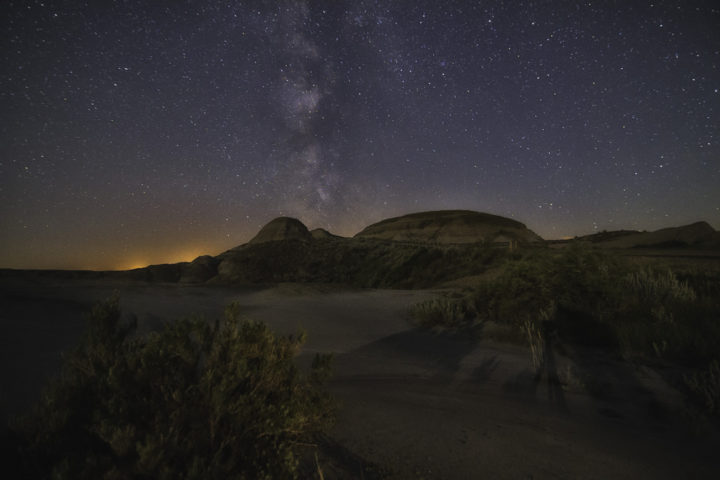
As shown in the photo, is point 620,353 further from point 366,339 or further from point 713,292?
point 713,292

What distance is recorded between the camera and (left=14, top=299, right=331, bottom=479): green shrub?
1.52 m

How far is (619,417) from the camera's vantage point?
116 inches

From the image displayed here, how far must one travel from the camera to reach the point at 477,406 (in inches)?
124

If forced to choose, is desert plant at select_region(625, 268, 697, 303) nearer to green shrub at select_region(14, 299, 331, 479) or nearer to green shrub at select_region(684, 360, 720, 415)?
green shrub at select_region(684, 360, 720, 415)

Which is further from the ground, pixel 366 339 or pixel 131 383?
pixel 131 383

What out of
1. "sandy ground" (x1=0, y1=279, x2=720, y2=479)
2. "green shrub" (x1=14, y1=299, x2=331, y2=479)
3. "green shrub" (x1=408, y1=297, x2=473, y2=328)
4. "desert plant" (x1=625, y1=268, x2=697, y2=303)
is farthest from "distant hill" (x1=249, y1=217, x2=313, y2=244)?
"green shrub" (x1=14, y1=299, x2=331, y2=479)

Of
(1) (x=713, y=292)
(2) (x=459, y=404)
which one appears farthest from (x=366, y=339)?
(1) (x=713, y=292)

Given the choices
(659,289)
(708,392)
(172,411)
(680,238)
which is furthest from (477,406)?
(680,238)

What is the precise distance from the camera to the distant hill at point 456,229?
49575 millimetres

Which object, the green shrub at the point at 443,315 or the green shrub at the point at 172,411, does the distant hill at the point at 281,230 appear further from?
the green shrub at the point at 172,411

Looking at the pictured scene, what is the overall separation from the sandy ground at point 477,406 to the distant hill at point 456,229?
42150 mm

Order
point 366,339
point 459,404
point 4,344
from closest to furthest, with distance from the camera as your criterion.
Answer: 1. point 459,404
2. point 4,344
3. point 366,339

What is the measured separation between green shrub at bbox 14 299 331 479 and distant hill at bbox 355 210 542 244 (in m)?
45.0

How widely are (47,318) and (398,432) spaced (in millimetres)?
7498
